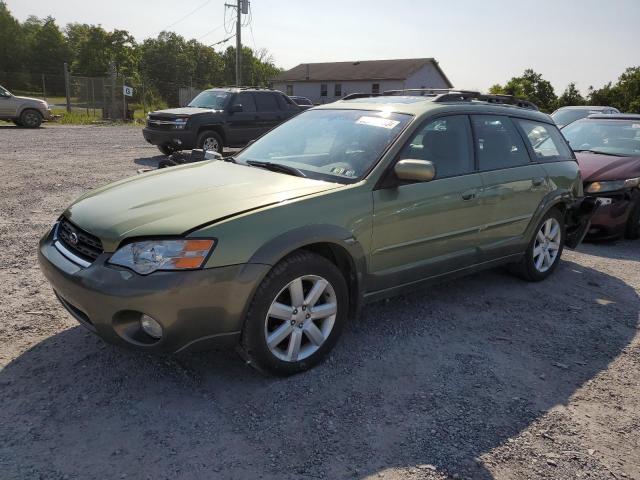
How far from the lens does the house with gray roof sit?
50969 mm

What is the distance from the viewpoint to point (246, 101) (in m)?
12.9

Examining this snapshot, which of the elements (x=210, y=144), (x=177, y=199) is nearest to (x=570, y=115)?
(x=210, y=144)

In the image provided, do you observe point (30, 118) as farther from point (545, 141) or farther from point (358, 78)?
point (358, 78)

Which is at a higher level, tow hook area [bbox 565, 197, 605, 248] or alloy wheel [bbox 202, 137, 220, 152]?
alloy wheel [bbox 202, 137, 220, 152]

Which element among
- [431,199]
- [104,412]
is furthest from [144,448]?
[431,199]

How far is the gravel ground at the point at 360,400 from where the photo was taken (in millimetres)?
2516

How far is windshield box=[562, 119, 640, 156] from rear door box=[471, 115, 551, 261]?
11.1 ft

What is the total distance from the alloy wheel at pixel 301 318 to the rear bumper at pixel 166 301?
0.26 metres

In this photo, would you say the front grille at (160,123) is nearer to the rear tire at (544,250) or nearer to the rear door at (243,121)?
the rear door at (243,121)

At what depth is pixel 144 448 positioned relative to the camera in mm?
2541

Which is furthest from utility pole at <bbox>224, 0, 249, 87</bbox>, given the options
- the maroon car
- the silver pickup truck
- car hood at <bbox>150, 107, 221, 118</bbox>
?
the maroon car

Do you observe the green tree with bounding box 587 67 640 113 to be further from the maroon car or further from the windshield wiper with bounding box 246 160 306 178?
the windshield wiper with bounding box 246 160 306 178

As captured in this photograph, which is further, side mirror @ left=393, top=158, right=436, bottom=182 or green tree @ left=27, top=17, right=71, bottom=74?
green tree @ left=27, top=17, right=71, bottom=74

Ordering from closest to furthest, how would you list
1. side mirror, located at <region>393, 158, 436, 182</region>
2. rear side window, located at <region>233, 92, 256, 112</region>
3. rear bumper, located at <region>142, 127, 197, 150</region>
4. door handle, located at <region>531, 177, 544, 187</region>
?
side mirror, located at <region>393, 158, 436, 182</region>
door handle, located at <region>531, 177, 544, 187</region>
rear bumper, located at <region>142, 127, 197, 150</region>
rear side window, located at <region>233, 92, 256, 112</region>
